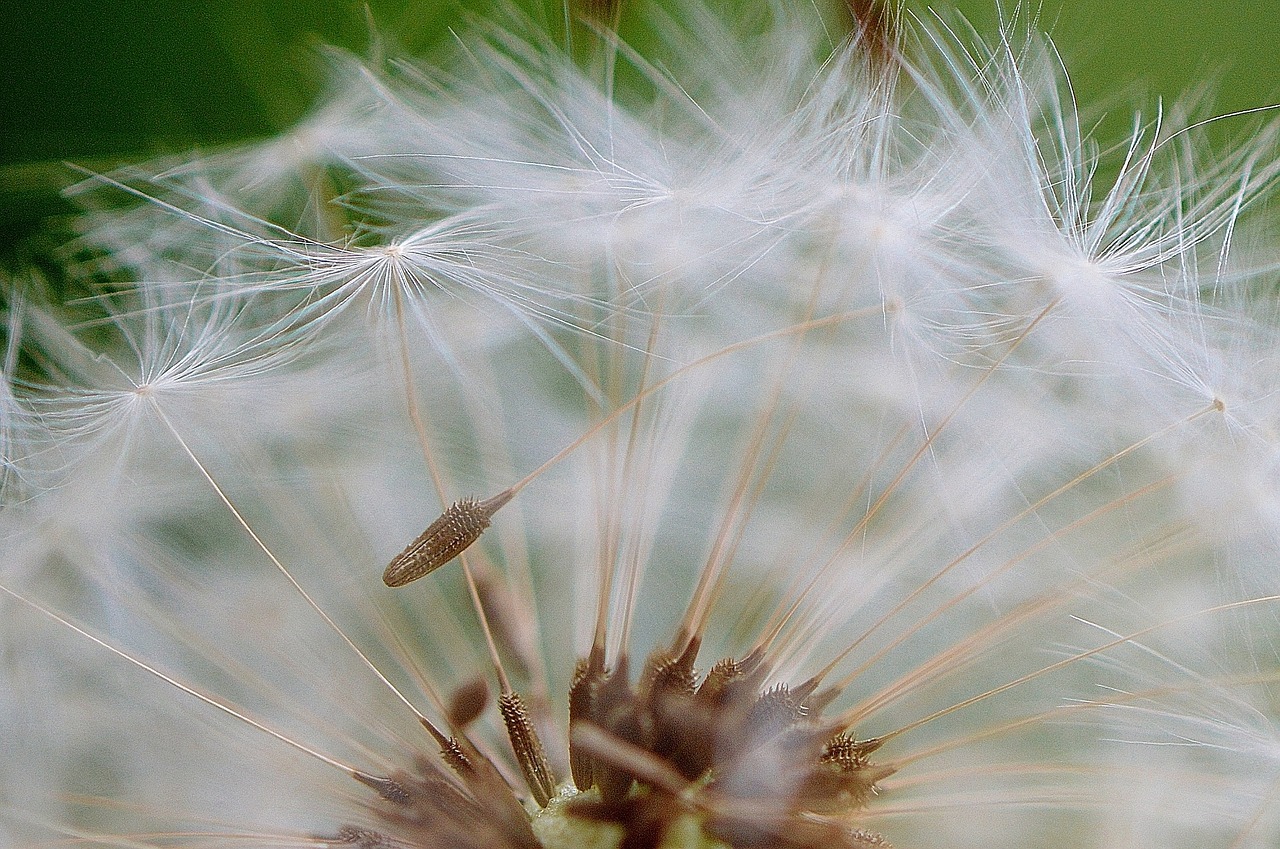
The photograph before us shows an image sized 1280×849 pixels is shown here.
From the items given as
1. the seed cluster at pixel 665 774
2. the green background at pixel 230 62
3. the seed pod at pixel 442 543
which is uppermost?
the green background at pixel 230 62

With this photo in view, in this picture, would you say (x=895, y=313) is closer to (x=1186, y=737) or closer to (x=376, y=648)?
(x=1186, y=737)

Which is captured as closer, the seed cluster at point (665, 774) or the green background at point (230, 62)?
the seed cluster at point (665, 774)

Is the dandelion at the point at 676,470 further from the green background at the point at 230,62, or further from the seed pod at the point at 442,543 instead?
the green background at the point at 230,62

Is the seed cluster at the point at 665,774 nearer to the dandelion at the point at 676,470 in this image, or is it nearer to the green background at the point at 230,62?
the dandelion at the point at 676,470

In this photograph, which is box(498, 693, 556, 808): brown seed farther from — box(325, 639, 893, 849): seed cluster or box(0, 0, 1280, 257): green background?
box(0, 0, 1280, 257): green background

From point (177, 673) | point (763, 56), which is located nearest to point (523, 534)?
point (177, 673)

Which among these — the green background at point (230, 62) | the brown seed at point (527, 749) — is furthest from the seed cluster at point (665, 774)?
the green background at point (230, 62)

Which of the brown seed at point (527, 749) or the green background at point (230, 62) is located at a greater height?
the green background at point (230, 62)

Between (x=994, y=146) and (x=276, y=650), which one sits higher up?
(x=994, y=146)
